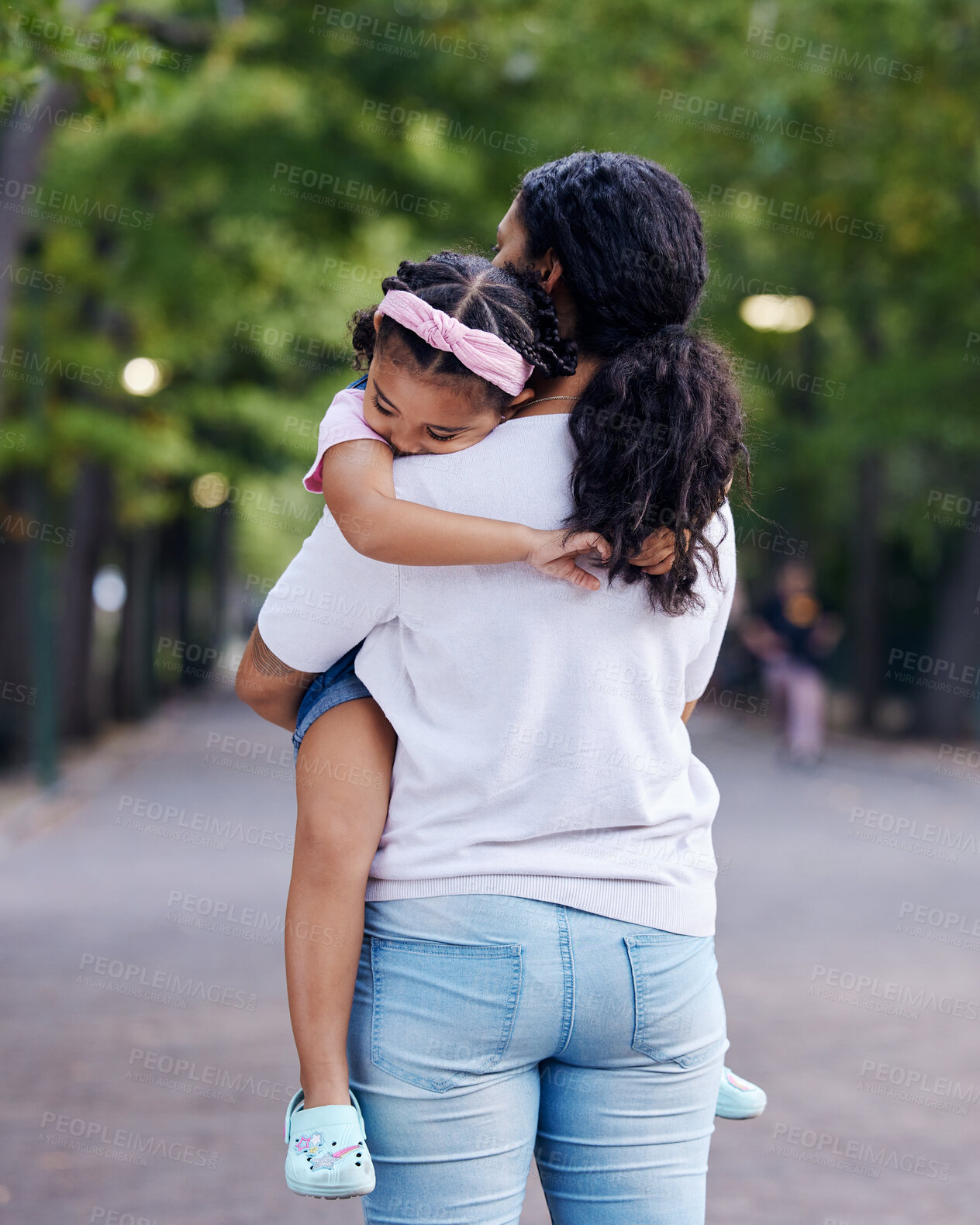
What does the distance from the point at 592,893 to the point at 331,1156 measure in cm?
42

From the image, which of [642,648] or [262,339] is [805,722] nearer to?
[262,339]

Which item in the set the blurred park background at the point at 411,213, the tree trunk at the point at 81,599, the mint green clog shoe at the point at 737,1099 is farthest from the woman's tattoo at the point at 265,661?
the tree trunk at the point at 81,599

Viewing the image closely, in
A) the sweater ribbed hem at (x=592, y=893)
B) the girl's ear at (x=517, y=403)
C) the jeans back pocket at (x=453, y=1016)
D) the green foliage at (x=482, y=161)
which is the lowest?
the jeans back pocket at (x=453, y=1016)

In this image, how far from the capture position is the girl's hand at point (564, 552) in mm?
1693

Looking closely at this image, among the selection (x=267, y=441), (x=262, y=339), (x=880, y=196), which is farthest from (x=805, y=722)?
(x=267, y=441)

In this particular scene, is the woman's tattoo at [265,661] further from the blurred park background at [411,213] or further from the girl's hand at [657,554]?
the blurred park background at [411,213]

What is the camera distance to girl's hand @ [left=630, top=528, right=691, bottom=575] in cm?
173

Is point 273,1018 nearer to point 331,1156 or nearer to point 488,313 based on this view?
point 331,1156

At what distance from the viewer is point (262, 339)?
19.2m

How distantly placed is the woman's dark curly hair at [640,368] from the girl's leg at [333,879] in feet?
1.27

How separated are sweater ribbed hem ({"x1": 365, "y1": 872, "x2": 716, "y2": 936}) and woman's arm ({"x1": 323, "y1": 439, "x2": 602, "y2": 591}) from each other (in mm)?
347

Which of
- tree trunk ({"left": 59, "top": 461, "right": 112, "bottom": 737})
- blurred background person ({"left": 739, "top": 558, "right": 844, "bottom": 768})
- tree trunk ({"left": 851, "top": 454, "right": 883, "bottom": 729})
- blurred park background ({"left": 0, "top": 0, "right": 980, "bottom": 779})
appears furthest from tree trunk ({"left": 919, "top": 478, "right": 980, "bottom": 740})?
tree trunk ({"left": 59, "top": 461, "right": 112, "bottom": 737})

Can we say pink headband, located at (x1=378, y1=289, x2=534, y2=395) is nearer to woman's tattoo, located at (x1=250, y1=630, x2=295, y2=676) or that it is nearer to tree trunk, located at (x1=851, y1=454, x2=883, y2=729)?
woman's tattoo, located at (x1=250, y1=630, x2=295, y2=676)

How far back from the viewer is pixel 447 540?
5.61ft
